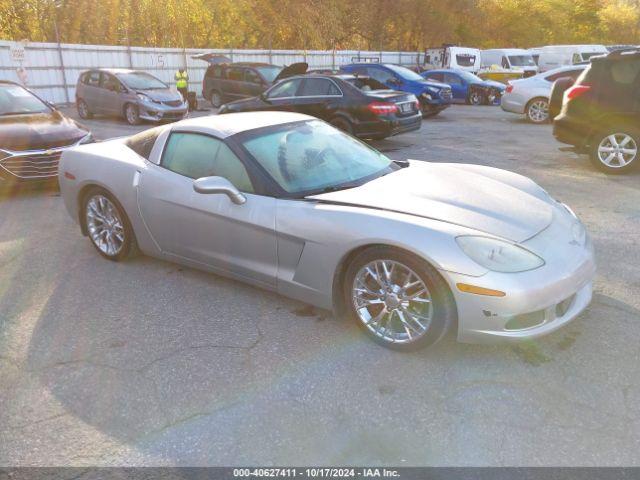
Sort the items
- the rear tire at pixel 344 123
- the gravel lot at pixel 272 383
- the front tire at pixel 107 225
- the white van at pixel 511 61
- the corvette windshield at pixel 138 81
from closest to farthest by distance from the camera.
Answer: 1. the gravel lot at pixel 272 383
2. the front tire at pixel 107 225
3. the rear tire at pixel 344 123
4. the corvette windshield at pixel 138 81
5. the white van at pixel 511 61

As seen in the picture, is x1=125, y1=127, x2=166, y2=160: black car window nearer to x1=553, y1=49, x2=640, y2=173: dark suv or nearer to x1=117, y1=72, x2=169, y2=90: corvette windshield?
x1=553, y1=49, x2=640, y2=173: dark suv

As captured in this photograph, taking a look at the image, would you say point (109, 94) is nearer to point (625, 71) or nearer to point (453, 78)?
point (453, 78)

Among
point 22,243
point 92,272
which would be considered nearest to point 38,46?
point 22,243

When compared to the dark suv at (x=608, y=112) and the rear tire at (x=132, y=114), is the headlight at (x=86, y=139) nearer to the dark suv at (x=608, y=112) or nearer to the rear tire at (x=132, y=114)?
the rear tire at (x=132, y=114)

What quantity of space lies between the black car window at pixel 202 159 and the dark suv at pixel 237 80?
12775 millimetres

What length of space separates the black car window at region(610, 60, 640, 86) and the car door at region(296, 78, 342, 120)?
4591mm

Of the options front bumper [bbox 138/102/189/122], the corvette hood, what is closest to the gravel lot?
the corvette hood

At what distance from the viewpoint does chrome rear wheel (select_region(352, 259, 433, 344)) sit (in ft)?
10.2

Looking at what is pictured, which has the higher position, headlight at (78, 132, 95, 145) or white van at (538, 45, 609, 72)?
white van at (538, 45, 609, 72)

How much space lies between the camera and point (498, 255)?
2.96 metres

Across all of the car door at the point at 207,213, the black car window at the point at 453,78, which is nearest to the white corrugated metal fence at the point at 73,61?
the black car window at the point at 453,78

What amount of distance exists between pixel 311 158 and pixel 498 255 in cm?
162

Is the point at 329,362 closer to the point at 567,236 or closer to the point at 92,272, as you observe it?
the point at 567,236

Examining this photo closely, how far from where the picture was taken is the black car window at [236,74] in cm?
1781
